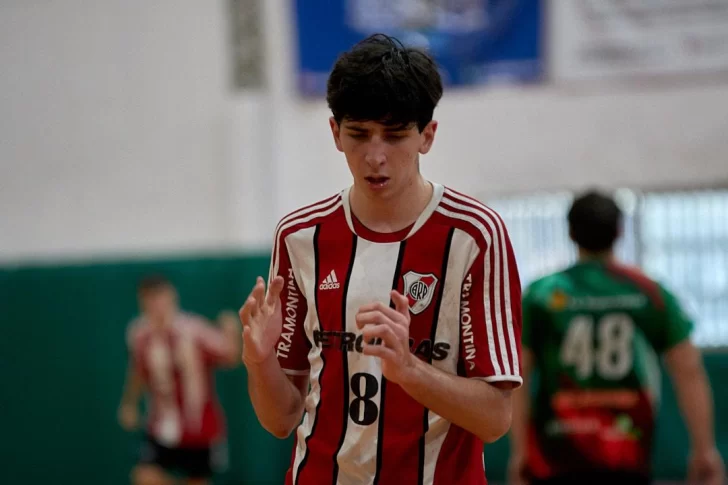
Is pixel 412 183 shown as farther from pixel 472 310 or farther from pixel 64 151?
pixel 64 151

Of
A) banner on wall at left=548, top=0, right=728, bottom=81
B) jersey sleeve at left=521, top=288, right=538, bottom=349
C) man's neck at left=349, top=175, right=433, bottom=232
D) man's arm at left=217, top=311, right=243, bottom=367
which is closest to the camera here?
man's neck at left=349, top=175, right=433, bottom=232

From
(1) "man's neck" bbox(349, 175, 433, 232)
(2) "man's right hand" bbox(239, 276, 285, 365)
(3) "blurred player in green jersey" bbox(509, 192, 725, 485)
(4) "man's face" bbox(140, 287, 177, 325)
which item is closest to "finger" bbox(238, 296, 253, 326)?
(2) "man's right hand" bbox(239, 276, 285, 365)

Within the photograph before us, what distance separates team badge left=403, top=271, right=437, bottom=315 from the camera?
7.50 feet

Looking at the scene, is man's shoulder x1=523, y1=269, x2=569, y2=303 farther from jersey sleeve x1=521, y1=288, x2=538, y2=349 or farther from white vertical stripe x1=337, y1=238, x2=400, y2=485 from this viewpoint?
white vertical stripe x1=337, y1=238, x2=400, y2=485

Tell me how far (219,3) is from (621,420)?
6521mm

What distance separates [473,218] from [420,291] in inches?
8.4

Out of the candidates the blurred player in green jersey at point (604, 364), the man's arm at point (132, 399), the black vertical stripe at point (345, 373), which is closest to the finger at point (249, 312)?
the black vertical stripe at point (345, 373)

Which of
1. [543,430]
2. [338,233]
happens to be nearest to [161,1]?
[543,430]

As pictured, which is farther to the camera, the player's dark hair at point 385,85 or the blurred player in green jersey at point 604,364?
the blurred player in green jersey at point 604,364

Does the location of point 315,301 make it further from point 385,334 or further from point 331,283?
point 385,334

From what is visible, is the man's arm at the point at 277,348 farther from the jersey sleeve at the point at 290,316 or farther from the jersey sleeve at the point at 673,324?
the jersey sleeve at the point at 673,324

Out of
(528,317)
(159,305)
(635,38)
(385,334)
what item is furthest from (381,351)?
(635,38)

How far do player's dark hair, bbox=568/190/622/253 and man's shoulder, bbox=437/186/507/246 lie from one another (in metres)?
2.04

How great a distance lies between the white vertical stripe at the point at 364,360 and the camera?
2312mm
